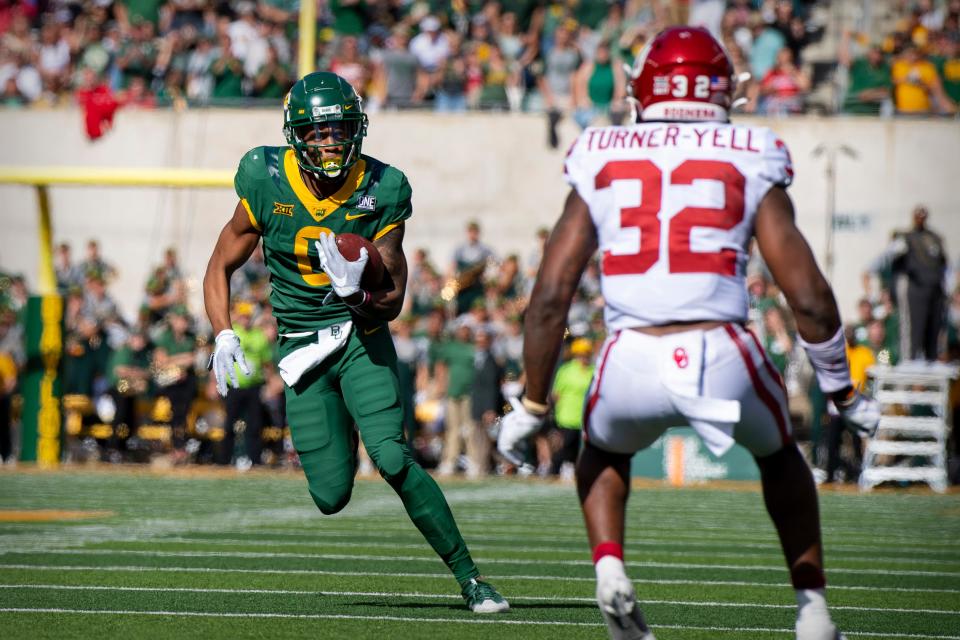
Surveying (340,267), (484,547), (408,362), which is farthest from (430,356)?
(340,267)

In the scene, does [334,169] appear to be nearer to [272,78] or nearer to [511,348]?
[511,348]

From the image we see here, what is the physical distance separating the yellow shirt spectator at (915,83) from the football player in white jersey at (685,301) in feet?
44.4

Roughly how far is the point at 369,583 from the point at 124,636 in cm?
167

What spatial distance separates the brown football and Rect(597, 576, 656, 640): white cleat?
6.23 feet

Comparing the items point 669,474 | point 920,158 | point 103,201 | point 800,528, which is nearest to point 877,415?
point 800,528

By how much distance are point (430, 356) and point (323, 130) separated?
10263 mm

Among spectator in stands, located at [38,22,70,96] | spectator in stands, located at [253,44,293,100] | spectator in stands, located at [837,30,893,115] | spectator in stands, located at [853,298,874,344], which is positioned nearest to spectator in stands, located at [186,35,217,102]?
spectator in stands, located at [253,44,293,100]

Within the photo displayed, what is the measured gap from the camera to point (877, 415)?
407 centimetres

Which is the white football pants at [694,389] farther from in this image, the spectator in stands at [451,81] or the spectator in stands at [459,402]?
the spectator in stands at [451,81]

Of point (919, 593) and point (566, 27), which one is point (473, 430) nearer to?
point (566, 27)

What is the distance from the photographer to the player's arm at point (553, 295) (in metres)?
4.02

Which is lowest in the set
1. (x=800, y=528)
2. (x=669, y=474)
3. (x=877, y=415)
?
(x=669, y=474)

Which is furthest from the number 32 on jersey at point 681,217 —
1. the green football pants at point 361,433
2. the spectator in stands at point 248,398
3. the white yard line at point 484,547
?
the spectator in stands at point 248,398

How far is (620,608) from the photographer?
12.6 ft
